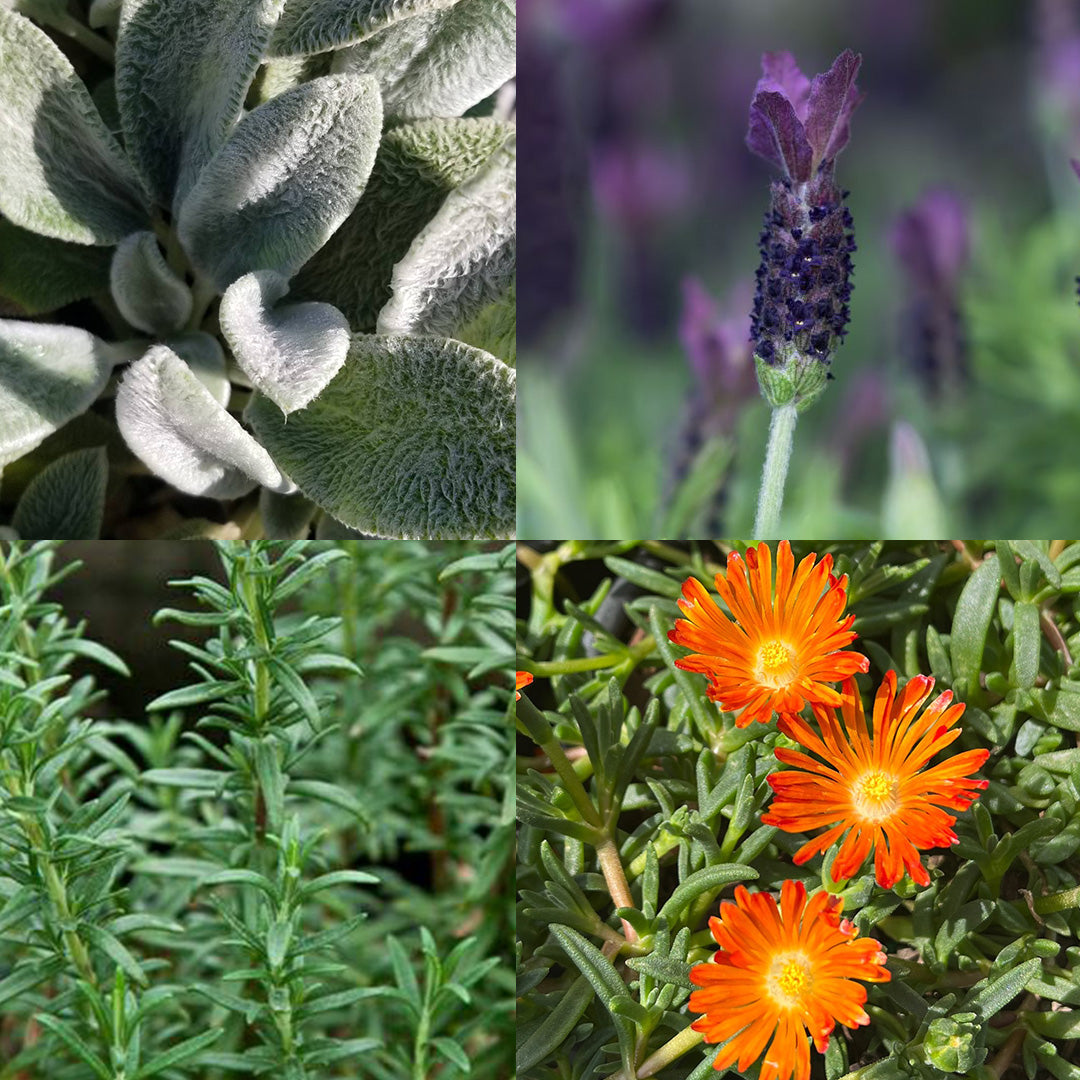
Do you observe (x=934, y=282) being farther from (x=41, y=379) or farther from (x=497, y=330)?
(x=41, y=379)

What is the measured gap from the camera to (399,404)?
62cm

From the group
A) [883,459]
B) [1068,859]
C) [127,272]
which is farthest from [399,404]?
[1068,859]

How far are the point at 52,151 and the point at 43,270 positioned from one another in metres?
0.07

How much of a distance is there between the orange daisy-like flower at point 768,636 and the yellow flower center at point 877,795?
1.5 inches

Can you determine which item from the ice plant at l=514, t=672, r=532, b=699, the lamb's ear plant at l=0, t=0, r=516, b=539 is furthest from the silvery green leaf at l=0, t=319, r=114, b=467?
the ice plant at l=514, t=672, r=532, b=699

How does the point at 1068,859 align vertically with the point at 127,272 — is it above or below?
below

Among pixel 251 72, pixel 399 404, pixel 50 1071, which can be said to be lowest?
pixel 50 1071

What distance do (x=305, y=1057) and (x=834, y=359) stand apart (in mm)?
414

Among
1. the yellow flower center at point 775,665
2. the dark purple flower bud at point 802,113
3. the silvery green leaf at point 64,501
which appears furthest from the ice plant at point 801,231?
the silvery green leaf at point 64,501

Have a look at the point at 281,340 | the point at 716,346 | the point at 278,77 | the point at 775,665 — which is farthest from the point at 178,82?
the point at 775,665

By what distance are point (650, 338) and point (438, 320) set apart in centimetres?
12

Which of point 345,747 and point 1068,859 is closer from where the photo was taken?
point 1068,859

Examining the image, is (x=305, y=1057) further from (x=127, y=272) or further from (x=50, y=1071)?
(x=127, y=272)

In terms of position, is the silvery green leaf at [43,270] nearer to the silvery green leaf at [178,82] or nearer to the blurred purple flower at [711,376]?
the silvery green leaf at [178,82]
